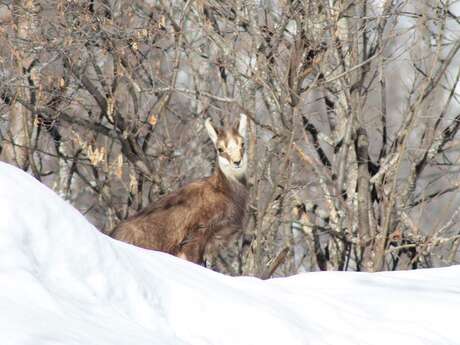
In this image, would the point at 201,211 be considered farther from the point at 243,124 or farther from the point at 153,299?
the point at 153,299

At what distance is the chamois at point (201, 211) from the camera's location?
36.2ft

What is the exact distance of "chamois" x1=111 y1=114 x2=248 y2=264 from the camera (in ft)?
36.2

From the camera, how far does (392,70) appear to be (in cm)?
1565

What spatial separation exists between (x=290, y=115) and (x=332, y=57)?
42.0 inches

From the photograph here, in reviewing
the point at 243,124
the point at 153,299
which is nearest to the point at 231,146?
the point at 243,124

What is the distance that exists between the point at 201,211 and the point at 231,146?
800 millimetres

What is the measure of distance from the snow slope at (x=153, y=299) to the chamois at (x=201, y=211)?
3.69 m

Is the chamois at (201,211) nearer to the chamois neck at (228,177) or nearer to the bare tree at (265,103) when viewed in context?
the chamois neck at (228,177)

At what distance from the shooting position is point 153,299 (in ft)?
19.9

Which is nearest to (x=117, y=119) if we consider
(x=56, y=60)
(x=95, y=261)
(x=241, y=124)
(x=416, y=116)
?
(x=56, y=60)

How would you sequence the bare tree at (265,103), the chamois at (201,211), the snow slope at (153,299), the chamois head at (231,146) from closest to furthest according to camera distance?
the snow slope at (153,299) < the chamois at (201,211) < the chamois head at (231,146) < the bare tree at (265,103)

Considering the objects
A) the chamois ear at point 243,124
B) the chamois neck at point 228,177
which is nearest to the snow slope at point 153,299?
the chamois ear at point 243,124

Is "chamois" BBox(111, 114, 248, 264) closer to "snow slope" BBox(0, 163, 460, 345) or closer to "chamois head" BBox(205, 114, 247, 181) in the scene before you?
"chamois head" BBox(205, 114, 247, 181)

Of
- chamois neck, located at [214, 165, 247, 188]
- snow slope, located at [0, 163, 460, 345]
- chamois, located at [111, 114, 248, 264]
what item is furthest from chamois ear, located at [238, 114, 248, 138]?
snow slope, located at [0, 163, 460, 345]
